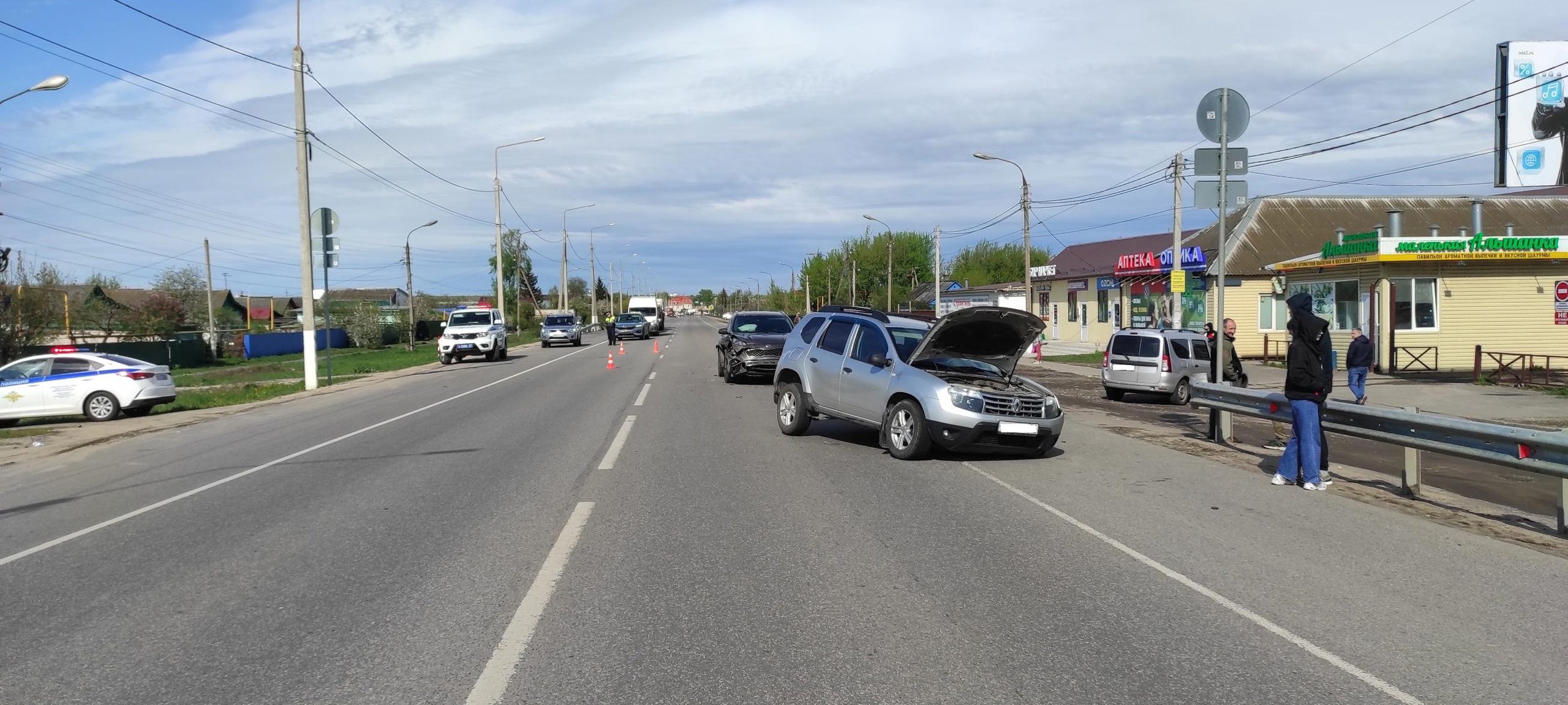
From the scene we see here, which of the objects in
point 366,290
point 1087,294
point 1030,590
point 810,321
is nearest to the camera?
point 1030,590

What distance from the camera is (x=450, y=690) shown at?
14.2ft

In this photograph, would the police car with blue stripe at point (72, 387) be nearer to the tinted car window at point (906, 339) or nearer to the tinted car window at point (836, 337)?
the tinted car window at point (836, 337)

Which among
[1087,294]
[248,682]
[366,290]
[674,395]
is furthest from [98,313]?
[366,290]

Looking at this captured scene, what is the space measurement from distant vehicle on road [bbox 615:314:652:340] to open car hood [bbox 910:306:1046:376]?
1821 inches

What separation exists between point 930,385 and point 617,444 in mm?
3965

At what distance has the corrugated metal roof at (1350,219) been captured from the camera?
38.0 m

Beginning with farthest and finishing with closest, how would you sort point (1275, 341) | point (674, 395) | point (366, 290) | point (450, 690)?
point (366, 290) < point (1275, 341) < point (674, 395) < point (450, 690)

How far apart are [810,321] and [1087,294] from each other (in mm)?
34684

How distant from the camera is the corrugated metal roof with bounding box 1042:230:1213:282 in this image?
4494 centimetres

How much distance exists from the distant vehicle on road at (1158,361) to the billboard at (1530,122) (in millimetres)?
14031

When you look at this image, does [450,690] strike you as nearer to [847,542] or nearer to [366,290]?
[847,542]

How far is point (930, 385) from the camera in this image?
10742 millimetres

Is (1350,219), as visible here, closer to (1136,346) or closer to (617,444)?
(1136,346)

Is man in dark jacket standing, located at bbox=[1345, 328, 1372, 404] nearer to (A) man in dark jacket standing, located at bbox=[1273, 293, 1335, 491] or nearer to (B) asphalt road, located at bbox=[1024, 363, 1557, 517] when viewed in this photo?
(B) asphalt road, located at bbox=[1024, 363, 1557, 517]
